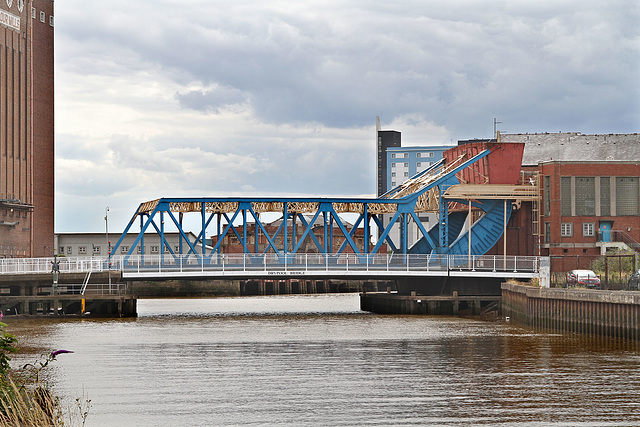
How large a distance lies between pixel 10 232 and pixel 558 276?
153 ft

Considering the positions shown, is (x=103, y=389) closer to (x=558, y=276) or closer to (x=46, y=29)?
(x=558, y=276)

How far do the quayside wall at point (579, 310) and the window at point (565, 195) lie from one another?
12.6 m

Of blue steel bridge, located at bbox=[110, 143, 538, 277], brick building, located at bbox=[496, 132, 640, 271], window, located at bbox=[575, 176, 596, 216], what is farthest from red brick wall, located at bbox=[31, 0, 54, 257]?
window, located at bbox=[575, 176, 596, 216]

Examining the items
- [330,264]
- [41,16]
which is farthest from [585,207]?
[41,16]

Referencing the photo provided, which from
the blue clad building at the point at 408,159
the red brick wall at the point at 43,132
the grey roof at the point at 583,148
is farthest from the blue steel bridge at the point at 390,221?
the blue clad building at the point at 408,159

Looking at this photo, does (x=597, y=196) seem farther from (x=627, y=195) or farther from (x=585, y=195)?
(x=627, y=195)

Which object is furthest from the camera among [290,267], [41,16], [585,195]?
[41,16]

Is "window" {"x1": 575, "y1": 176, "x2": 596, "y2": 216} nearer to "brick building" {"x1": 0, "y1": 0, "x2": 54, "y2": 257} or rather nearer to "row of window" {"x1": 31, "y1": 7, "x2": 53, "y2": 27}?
"brick building" {"x1": 0, "y1": 0, "x2": 54, "y2": 257}

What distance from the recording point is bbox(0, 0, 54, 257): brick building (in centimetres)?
8181

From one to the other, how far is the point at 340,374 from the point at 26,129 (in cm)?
6178

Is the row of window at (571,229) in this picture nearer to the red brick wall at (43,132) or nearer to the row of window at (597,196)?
the row of window at (597,196)

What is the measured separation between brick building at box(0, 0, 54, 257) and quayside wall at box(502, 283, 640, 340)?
44.7m

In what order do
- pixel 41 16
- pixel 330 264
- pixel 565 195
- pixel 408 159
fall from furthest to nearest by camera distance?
pixel 408 159 → pixel 41 16 → pixel 565 195 → pixel 330 264

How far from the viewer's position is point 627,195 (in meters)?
66.9
